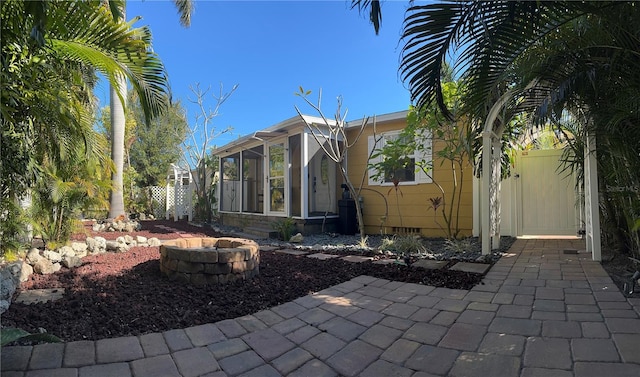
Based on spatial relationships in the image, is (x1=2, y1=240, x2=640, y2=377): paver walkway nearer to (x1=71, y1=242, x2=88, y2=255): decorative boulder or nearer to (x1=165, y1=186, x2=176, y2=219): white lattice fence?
(x1=71, y1=242, x2=88, y2=255): decorative boulder

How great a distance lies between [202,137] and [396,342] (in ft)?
40.0

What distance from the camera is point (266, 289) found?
11.1 feet

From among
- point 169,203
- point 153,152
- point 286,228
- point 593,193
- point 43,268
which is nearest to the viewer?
point 43,268

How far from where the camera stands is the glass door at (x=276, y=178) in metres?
8.64

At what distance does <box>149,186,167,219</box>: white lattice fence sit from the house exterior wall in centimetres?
963

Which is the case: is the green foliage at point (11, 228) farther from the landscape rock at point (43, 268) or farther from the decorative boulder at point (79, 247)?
the decorative boulder at point (79, 247)

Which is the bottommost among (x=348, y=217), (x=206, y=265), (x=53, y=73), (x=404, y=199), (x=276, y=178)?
(x=206, y=265)

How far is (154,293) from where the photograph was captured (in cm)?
314

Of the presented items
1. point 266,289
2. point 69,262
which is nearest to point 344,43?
point 266,289

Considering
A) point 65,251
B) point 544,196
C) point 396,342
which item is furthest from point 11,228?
point 544,196

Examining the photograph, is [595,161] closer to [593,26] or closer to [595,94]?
[595,94]

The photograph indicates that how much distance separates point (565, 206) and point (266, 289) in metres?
6.09

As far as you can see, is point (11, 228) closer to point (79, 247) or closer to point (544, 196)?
point (79, 247)

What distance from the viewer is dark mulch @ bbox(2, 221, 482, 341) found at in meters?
2.45
